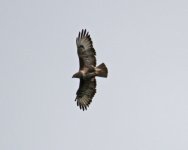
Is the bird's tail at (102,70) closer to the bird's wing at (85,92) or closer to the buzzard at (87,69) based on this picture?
the buzzard at (87,69)

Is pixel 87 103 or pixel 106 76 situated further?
pixel 87 103

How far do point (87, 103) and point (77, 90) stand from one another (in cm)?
82

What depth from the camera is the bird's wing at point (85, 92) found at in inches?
1447

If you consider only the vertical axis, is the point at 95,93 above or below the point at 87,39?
below

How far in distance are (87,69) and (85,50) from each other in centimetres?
100

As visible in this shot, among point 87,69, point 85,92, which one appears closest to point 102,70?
point 87,69

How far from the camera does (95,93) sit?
37125mm

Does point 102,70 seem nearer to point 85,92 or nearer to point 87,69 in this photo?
point 87,69

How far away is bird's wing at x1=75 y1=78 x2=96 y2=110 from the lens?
121 ft

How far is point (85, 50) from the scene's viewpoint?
3659cm

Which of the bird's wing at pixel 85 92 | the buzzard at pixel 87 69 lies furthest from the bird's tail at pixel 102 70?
the bird's wing at pixel 85 92

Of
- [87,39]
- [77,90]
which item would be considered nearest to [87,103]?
[77,90]

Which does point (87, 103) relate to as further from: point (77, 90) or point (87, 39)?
point (87, 39)

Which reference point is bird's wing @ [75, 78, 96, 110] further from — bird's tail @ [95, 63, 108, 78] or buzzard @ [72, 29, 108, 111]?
bird's tail @ [95, 63, 108, 78]
